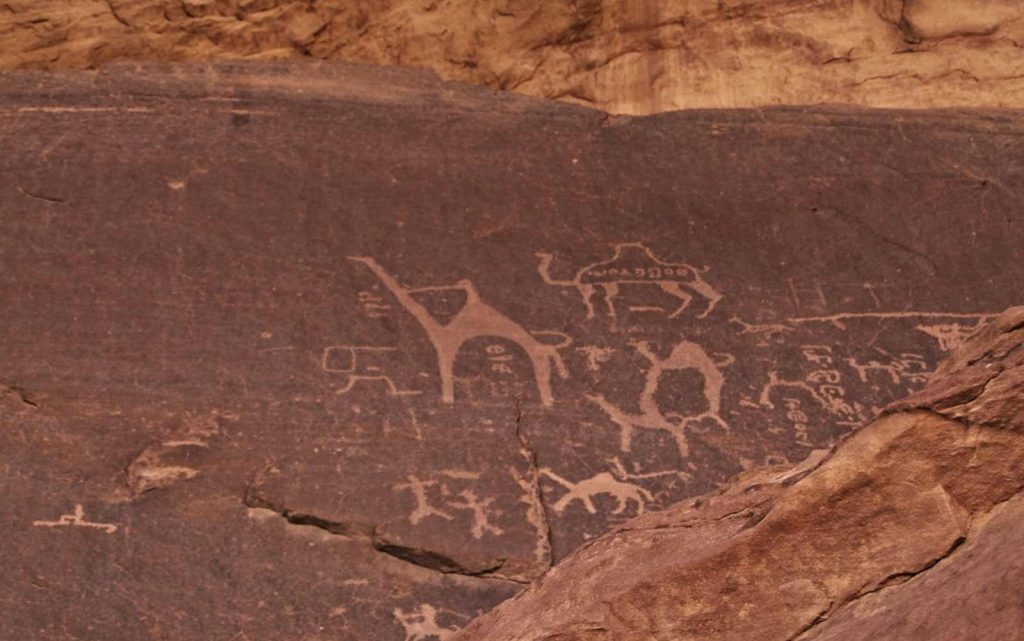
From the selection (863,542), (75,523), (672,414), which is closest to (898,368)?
(672,414)

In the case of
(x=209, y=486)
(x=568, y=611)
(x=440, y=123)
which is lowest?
(x=209, y=486)

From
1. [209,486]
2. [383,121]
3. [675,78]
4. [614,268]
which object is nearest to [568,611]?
[209,486]

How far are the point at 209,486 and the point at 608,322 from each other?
1.37m

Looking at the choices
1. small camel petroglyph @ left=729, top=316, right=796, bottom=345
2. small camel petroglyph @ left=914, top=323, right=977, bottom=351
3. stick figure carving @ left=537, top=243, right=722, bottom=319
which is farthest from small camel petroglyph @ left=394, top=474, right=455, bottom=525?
small camel petroglyph @ left=914, top=323, right=977, bottom=351

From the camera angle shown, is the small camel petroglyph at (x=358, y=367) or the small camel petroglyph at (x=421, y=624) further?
the small camel petroglyph at (x=358, y=367)

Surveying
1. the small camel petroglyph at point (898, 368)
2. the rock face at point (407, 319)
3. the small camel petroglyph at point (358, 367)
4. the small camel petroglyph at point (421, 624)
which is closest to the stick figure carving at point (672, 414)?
the rock face at point (407, 319)

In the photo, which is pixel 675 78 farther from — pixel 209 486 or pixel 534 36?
pixel 209 486

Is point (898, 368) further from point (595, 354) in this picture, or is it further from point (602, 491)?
point (602, 491)

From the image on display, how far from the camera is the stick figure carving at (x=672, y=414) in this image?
4809mm

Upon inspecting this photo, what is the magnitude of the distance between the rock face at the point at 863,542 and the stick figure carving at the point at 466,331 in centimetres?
237

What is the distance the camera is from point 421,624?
418cm

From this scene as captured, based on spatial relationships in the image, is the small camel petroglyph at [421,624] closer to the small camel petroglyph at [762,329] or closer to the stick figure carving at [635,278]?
the stick figure carving at [635,278]

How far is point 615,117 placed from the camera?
5875 millimetres

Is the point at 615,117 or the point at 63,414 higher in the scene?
the point at 615,117
